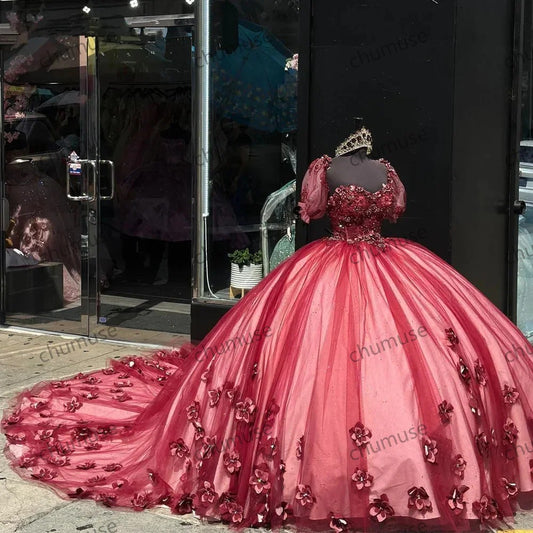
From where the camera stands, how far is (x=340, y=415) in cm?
423

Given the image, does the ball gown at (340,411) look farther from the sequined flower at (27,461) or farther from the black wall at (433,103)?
the black wall at (433,103)

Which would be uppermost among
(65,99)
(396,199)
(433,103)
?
(65,99)

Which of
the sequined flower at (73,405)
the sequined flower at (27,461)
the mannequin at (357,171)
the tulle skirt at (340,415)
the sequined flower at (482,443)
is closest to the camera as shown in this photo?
the tulle skirt at (340,415)

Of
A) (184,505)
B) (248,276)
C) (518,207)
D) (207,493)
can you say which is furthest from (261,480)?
(248,276)

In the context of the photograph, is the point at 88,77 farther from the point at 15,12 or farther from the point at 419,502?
the point at 419,502

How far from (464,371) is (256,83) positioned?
354 centimetres

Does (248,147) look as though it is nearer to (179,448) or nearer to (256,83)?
(256,83)

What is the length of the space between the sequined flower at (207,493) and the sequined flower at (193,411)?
34 cm

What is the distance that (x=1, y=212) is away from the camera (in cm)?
847

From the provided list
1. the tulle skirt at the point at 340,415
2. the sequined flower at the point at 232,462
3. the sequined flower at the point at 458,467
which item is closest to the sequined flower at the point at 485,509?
the tulle skirt at the point at 340,415

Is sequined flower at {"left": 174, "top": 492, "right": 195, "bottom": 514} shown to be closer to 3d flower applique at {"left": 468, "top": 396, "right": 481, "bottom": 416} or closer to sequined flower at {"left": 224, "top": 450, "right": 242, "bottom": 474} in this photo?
sequined flower at {"left": 224, "top": 450, "right": 242, "bottom": 474}

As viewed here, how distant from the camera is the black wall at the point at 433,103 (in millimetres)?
6188

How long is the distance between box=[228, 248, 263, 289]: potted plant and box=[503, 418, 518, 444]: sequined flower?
3.20 metres

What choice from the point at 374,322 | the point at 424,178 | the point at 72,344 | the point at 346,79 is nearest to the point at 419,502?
the point at 374,322
